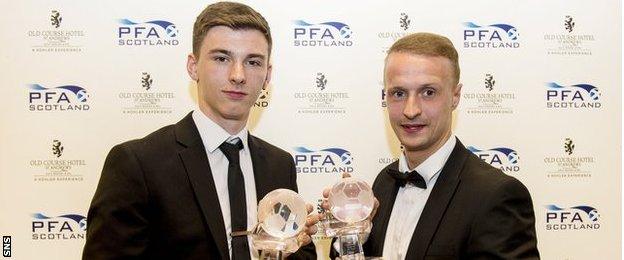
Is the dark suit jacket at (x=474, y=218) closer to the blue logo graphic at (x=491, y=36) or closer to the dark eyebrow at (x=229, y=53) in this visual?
the dark eyebrow at (x=229, y=53)

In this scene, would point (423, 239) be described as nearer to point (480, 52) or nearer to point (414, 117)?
point (414, 117)

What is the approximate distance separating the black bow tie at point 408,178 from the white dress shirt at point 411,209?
0.06ft

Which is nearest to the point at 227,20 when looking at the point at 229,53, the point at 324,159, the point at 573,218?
the point at 229,53

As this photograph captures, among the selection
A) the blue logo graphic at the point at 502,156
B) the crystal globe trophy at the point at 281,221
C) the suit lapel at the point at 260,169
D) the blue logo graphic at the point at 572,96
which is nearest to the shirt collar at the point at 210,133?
the suit lapel at the point at 260,169

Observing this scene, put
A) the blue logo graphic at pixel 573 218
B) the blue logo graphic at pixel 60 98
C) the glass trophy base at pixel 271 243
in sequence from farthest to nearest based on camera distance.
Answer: the blue logo graphic at pixel 573 218 → the blue logo graphic at pixel 60 98 → the glass trophy base at pixel 271 243

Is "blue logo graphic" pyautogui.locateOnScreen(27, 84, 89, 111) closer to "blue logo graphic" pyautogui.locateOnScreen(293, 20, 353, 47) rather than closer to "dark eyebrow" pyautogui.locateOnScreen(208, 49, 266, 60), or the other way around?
"blue logo graphic" pyautogui.locateOnScreen(293, 20, 353, 47)

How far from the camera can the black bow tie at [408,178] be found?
6.78 ft

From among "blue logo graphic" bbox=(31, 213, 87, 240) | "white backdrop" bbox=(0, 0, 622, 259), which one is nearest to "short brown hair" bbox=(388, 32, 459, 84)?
"white backdrop" bbox=(0, 0, 622, 259)

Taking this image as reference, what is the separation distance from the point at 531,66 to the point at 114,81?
2.28m

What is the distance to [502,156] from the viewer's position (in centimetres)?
333

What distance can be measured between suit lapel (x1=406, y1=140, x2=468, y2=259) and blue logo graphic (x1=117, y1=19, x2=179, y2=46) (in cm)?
175

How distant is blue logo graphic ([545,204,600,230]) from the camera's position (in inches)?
133

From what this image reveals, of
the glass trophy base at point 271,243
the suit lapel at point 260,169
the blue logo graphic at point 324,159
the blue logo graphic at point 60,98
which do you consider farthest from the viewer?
the blue logo graphic at point 324,159

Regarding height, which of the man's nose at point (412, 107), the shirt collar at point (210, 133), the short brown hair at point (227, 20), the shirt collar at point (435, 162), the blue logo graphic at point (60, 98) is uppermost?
the short brown hair at point (227, 20)
